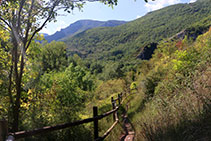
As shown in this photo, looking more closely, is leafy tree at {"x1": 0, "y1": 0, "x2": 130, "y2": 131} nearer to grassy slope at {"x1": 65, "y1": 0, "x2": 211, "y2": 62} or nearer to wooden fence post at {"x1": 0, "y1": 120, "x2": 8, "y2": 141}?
wooden fence post at {"x1": 0, "y1": 120, "x2": 8, "y2": 141}

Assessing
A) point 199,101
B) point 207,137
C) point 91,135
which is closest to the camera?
point 207,137

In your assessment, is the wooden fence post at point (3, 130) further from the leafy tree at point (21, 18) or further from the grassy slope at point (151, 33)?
the grassy slope at point (151, 33)

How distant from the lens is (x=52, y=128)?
2314 mm

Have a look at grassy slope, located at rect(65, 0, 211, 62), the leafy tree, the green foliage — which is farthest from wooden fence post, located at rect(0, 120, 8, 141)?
grassy slope, located at rect(65, 0, 211, 62)

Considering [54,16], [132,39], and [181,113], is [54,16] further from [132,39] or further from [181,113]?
[132,39]

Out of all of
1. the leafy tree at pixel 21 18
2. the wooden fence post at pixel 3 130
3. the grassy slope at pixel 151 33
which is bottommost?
the wooden fence post at pixel 3 130

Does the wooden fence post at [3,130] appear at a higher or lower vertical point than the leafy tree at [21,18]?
lower

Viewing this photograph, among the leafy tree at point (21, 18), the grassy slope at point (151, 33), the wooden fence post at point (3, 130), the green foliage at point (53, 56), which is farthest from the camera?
the grassy slope at point (151, 33)

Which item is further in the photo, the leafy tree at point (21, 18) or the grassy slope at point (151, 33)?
the grassy slope at point (151, 33)

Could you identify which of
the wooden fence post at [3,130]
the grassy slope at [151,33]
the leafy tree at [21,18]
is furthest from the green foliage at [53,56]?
the grassy slope at [151,33]

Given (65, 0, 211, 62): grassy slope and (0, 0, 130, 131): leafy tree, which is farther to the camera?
(65, 0, 211, 62): grassy slope

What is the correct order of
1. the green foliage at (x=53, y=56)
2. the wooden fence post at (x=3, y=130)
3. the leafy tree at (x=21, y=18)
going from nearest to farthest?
the wooden fence post at (x=3, y=130) < the leafy tree at (x=21, y=18) < the green foliage at (x=53, y=56)

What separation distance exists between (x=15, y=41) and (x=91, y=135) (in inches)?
135

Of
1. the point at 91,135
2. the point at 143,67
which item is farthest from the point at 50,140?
the point at 143,67
